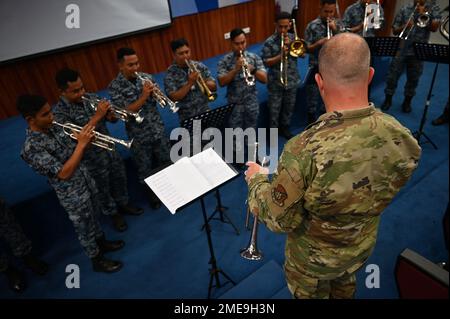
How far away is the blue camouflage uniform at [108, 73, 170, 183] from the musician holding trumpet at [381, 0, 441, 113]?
3.90 meters

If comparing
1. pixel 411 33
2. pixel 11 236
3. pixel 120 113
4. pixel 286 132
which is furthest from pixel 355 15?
pixel 11 236

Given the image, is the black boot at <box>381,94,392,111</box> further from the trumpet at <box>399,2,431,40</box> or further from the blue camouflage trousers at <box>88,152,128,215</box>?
the blue camouflage trousers at <box>88,152,128,215</box>

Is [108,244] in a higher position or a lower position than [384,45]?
lower

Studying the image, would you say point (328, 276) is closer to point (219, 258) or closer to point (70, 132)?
point (219, 258)

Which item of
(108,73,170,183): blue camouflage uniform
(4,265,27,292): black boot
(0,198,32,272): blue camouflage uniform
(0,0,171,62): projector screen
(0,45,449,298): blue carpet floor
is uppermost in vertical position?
(0,0,171,62): projector screen

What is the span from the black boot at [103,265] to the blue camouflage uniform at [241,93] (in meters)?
2.40

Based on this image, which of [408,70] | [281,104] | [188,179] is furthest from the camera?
[408,70]

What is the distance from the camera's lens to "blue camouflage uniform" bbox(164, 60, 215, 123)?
3871 mm

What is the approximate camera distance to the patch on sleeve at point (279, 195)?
1.59 meters

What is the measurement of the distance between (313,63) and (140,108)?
309 cm

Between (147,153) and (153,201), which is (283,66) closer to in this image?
(147,153)

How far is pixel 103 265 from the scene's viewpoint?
344 centimetres

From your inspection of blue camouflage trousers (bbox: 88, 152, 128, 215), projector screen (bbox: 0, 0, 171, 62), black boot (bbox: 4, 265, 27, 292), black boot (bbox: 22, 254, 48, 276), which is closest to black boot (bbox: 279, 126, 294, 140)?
blue camouflage trousers (bbox: 88, 152, 128, 215)

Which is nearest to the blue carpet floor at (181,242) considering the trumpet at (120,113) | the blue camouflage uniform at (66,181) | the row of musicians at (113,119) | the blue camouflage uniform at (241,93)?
the row of musicians at (113,119)
